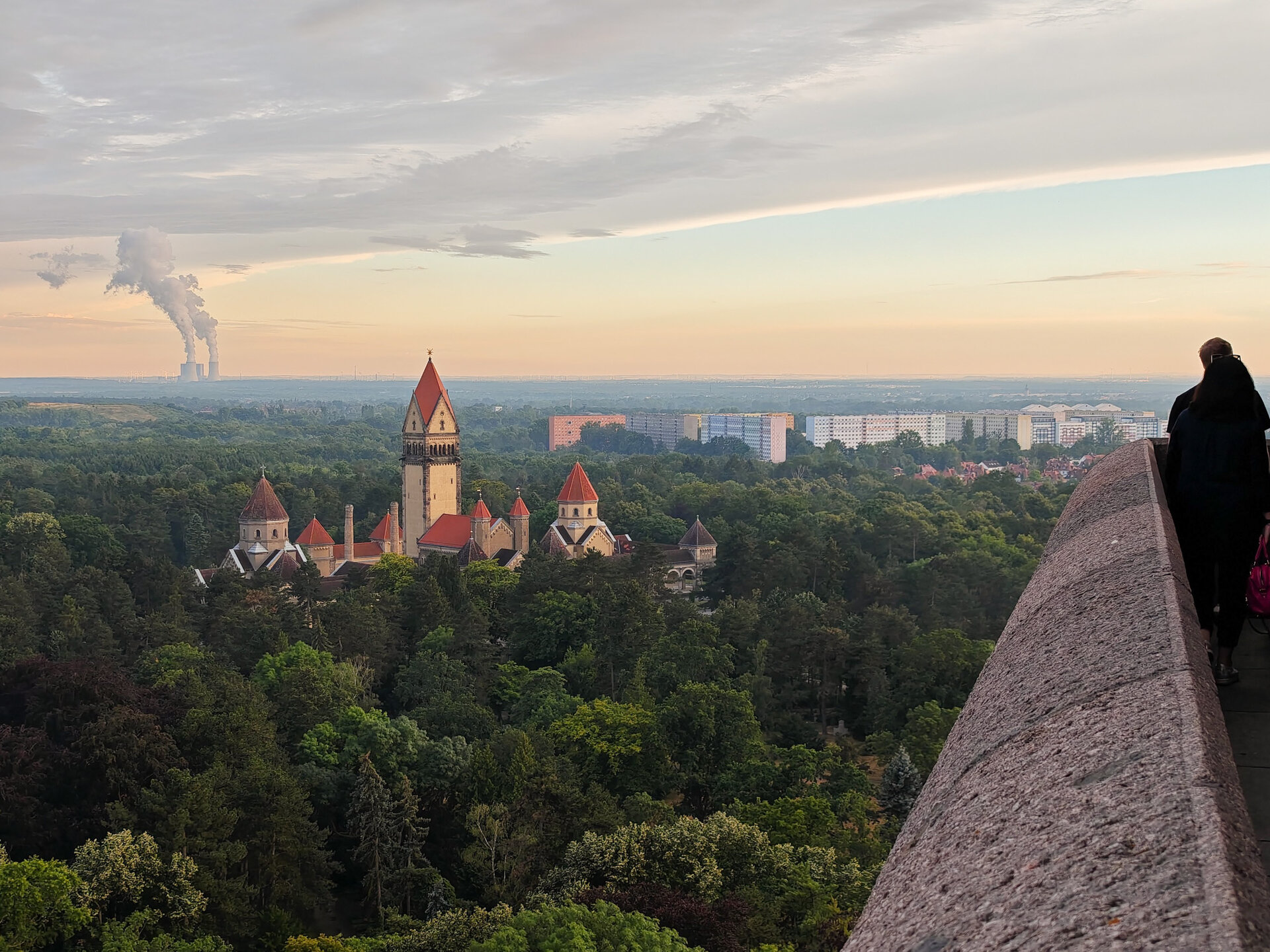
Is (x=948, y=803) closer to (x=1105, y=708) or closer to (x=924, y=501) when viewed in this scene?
(x=1105, y=708)

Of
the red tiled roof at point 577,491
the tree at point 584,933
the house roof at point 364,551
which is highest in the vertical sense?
the red tiled roof at point 577,491

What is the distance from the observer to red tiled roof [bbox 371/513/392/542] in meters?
62.0

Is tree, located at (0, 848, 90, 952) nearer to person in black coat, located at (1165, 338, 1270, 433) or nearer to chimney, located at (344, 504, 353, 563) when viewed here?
person in black coat, located at (1165, 338, 1270, 433)

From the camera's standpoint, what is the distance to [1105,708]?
10.2 feet

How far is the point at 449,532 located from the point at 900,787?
38.4 meters

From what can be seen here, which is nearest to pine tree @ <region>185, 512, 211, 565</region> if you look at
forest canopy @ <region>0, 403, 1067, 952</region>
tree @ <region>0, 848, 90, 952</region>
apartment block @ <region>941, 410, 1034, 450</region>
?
forest canopy @ <region>0, 403, 1067, 952</region>

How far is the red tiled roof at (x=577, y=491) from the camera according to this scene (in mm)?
61031

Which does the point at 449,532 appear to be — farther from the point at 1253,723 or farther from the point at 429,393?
the point at 1253,723

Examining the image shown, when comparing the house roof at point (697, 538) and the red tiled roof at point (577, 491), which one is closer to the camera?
the red tiled roof at point (577, 491)

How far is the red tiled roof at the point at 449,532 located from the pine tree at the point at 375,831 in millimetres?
33942

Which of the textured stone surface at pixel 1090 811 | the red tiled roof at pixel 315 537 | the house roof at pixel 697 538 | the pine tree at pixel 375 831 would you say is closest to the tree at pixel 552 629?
the pine tree at pixel 375 831

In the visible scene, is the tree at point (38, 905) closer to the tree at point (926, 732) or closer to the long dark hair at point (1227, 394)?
the tree at point (926, 732)

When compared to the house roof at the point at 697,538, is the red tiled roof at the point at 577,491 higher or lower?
higher

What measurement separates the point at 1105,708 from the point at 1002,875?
30.9 inches
